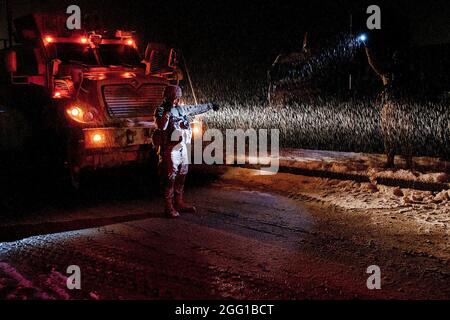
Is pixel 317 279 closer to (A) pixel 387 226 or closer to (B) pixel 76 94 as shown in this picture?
(A) pixel 387 226

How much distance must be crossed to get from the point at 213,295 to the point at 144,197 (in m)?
3.91

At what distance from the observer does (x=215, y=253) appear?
15.2 ft

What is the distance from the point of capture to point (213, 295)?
3.66m

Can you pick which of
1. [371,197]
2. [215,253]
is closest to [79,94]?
[215,253]

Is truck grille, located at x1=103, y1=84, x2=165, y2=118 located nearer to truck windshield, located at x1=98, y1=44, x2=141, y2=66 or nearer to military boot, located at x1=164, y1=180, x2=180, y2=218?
truck windshield, located at x1=98, y1=44, x2=141, y2=66

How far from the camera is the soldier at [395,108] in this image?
814 cm

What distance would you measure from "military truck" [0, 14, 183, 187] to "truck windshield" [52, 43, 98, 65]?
2 cm

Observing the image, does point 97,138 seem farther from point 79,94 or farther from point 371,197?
point 371,197

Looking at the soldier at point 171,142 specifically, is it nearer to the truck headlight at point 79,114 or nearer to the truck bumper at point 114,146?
the truck bumper at point 114,146

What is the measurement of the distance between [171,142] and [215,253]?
191 cm

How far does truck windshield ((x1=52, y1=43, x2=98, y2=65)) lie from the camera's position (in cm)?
823

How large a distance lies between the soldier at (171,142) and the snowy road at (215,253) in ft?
1.53

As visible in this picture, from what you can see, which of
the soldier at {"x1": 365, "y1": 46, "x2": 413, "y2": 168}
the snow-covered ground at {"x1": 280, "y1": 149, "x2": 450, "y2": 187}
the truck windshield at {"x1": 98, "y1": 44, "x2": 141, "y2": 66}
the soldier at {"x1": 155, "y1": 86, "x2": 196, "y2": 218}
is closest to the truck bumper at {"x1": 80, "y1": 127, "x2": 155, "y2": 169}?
the soldier at {"x1": 155, "y1": 86, "x2": 196, "y2": 218}
